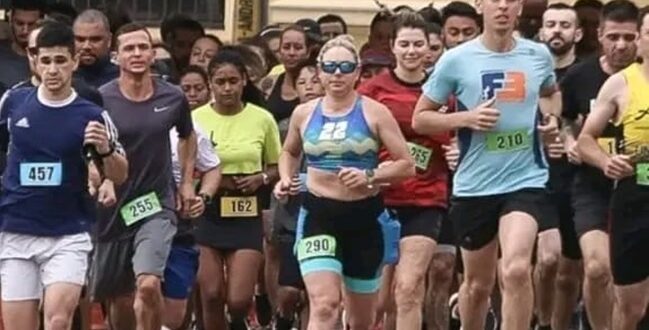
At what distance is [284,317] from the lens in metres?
17.3

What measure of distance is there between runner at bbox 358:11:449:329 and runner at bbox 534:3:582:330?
0.89 meters

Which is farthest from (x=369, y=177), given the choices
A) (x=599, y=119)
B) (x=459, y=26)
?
(x=459, y=26)

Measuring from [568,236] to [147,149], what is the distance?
3.18 metres

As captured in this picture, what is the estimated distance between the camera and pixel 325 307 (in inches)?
540

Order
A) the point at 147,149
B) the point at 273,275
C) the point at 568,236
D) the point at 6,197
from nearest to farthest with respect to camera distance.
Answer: the point at 6,197
the point at 147,149
the point at 568,236
the point at 273,275

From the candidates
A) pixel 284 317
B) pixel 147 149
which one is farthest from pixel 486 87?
pixel 284 317

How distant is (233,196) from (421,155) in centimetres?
167

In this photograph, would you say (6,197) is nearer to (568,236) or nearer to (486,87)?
(486,87)

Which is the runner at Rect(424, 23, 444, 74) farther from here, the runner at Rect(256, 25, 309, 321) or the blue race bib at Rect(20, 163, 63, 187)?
the blue race bib at Rect(20, 163, 63, 187)

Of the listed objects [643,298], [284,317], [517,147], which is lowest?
[284,317]

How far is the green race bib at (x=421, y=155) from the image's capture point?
15.3m

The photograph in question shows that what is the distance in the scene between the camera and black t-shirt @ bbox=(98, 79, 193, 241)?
49.6 feet

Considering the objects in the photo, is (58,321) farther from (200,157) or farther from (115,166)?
(200,157)

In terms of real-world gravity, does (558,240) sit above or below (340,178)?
below
